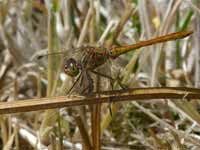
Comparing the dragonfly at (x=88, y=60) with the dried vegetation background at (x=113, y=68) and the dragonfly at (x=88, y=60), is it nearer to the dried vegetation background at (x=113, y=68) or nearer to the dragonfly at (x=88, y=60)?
the dragonfly at (x=88, y=60)

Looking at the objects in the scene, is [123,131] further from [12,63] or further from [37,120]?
[12,63]

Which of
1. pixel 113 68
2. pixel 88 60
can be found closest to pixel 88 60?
pixel 88 60

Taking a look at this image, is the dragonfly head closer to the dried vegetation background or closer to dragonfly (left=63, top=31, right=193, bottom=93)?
dragonfly (left=63, top=31, right=193, bottom=93)

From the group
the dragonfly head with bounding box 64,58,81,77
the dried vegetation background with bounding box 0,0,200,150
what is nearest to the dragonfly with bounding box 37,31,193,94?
the dragonfly head with bounding box 64,58,81,77

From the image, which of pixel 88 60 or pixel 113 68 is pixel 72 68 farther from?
pixel 113 68

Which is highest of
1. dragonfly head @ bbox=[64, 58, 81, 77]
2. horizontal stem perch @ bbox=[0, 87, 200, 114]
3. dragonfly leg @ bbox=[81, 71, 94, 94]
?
dragonfly head @ bbox=[64, 58, 81, 77]

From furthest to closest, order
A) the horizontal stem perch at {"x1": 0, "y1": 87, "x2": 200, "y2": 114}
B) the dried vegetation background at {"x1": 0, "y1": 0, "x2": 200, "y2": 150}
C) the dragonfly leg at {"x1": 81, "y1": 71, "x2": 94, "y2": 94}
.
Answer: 1. the dried vegetation background at {"x1": 0, "y1": 0, "x2": 200, "y2": 150}
2. the dragonfly leg at {"x1": 81, "y1": 71, "x2": 94, "y2": 94}
3. the horizontal stem perch at {"x1": 0, "y1": 87, "x2": 200, "y2": 114}
